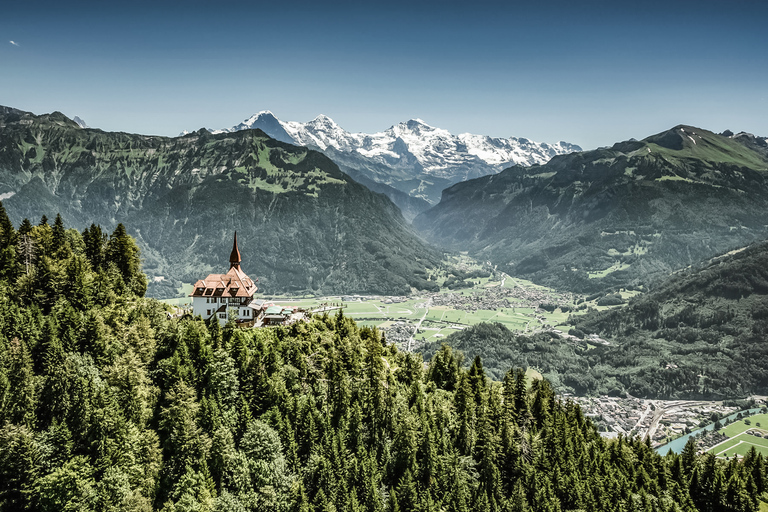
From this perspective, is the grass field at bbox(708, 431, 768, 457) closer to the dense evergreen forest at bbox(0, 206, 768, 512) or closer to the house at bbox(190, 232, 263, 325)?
the dense evergreen forest at bbox(0, 206, 768, 512)

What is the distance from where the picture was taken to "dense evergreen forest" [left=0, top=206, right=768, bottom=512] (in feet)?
196

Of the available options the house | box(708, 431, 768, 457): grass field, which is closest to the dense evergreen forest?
the house

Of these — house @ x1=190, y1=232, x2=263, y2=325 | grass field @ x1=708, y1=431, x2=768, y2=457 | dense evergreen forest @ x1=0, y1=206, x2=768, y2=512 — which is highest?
house @ x1=190, y1=232, x2=263, y2=325

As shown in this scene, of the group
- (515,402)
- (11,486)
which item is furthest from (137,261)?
(515,402)

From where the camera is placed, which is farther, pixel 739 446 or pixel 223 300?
pixel 739 446

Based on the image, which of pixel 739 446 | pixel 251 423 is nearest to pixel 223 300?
pixel 251 423

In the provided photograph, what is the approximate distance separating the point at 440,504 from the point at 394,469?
9034mm

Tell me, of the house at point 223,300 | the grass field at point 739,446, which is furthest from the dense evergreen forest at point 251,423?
the grass field at point 739,446

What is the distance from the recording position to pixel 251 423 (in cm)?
6906

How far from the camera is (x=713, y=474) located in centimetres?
9800

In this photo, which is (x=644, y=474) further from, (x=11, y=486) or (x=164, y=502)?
(x=11, y=486)

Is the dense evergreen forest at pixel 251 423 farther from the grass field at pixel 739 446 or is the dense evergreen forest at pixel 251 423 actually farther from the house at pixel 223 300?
the grass field at pixel 739 446

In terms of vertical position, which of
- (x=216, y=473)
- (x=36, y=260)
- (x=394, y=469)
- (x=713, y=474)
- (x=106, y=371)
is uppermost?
(x=36, y=260)

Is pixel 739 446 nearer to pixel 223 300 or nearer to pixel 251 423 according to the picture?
pixel 251 423
